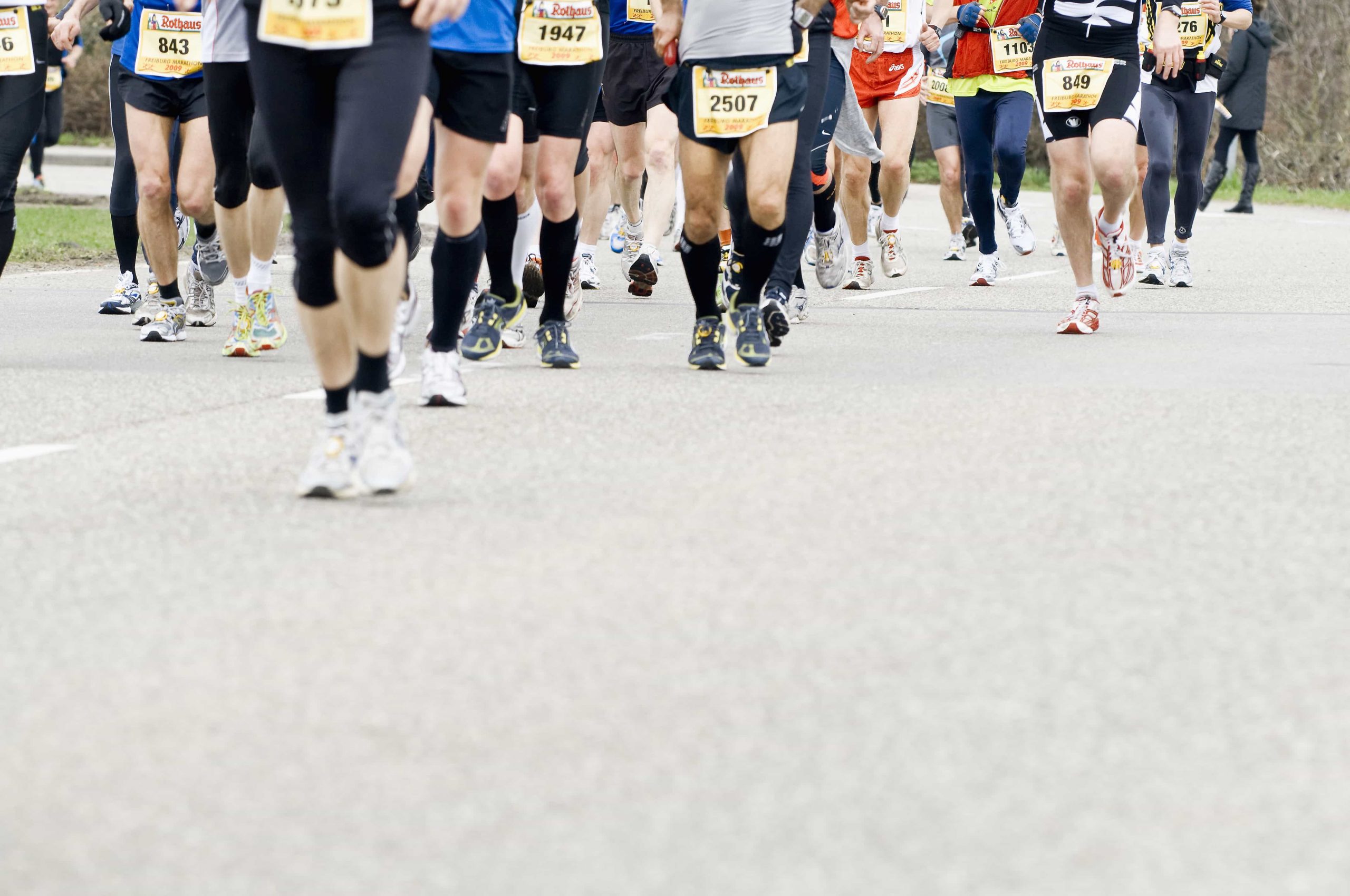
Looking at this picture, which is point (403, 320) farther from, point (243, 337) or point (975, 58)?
point (975, 58)

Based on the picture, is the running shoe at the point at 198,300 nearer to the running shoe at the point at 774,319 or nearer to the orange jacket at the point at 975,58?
the running shoe at the point at 774,319

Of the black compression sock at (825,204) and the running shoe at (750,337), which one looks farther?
the black compression sock at (825,204)

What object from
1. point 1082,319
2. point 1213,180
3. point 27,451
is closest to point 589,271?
point 1082,319

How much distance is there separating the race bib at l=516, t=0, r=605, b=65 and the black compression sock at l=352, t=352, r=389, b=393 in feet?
8.97

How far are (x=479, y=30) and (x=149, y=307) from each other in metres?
3.30

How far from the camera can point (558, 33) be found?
285 inches

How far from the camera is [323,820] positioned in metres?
2.62

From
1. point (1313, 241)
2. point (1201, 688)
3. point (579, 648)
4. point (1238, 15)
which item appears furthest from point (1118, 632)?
point (1313, 241)

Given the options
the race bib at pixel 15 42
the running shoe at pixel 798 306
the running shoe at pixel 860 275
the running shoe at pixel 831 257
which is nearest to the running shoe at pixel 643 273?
the running shoe at pixel 831 257

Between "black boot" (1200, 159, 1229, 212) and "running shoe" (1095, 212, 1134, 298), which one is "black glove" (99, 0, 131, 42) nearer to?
"running shoe" (1095, 212, 1134, 298)

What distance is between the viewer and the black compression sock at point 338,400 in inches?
188

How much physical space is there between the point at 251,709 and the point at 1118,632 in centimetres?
142

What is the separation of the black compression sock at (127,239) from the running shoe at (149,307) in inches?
23.0

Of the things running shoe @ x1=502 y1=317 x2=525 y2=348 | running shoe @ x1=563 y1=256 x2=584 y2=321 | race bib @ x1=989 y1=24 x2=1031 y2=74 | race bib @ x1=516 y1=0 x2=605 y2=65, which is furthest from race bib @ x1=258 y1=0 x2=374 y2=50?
race bib @ x1=989 y1=24 x2=1031 y2=74
